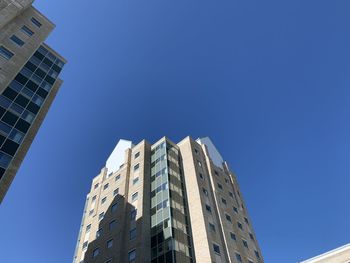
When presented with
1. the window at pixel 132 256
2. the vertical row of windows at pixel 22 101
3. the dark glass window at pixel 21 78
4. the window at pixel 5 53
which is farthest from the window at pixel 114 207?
the window at pixel 5 53

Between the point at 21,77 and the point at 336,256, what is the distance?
142 ft

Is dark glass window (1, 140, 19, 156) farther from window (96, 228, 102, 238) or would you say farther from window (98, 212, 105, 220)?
window (98, 212, 105, 220)

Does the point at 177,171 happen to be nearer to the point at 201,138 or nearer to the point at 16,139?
the point at 201,138

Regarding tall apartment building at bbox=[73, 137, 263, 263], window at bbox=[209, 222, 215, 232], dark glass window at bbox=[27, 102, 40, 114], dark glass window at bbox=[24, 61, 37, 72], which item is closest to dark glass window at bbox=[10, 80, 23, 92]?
dark glass window at bbox=[27, 102, 40, 114]

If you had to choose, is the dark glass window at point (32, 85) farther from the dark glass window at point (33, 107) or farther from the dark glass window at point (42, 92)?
the dark glass window at point (33, 107)

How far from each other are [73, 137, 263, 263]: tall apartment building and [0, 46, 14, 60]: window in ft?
78.1

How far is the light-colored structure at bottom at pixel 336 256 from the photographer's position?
91.7 feet

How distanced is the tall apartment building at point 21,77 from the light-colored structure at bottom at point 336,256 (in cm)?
3369

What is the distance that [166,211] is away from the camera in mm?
38688

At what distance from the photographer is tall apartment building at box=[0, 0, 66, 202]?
3316 centimetres

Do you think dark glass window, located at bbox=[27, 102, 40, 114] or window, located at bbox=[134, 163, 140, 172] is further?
window, located at bbox=[134, 163, 140, 172]

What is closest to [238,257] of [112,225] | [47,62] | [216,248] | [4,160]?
[216,248]

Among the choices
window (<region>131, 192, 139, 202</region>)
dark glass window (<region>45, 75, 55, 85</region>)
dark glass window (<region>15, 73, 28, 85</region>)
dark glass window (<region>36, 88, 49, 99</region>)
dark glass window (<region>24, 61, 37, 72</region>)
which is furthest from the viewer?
dark glass window (<region>45, 75, 55, 85</region>)

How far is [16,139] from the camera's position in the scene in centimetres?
3372
